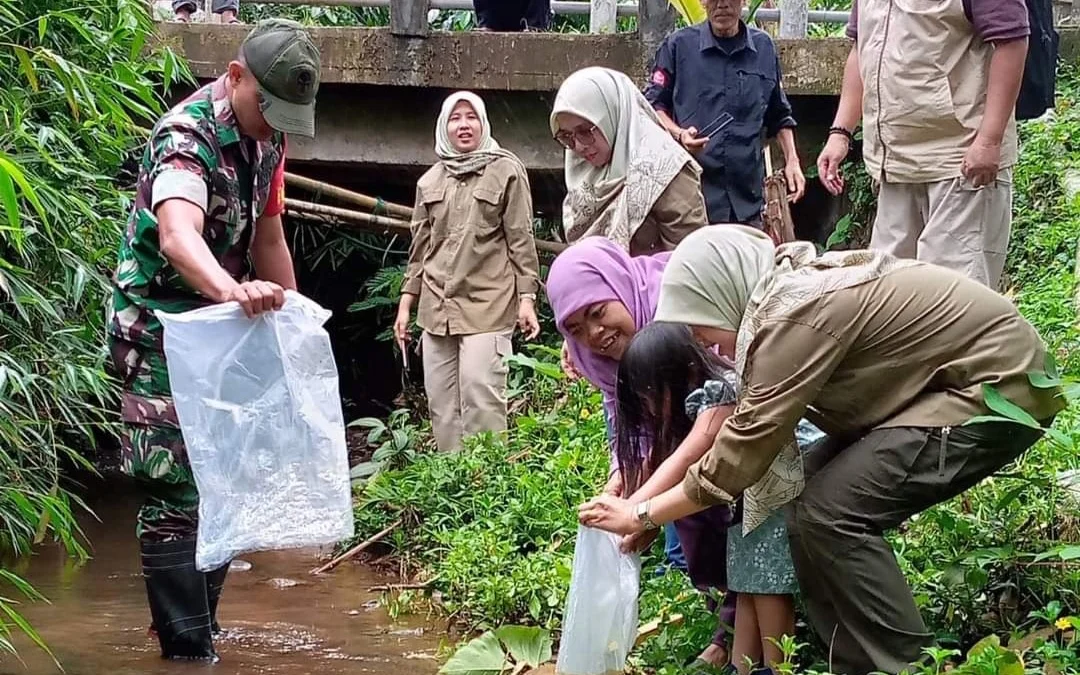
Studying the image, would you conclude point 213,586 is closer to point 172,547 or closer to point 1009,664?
point 172,547

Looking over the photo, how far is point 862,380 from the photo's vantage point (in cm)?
302

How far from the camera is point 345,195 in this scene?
26.5ft

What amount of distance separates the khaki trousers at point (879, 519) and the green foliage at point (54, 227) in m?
1.98

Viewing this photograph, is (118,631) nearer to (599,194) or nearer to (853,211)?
(599,194)

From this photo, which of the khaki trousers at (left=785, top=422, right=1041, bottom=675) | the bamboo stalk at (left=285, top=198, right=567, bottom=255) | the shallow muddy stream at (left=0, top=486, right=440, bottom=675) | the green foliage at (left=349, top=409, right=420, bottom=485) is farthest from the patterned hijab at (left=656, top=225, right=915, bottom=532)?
the bamboo stalk at (left=285, top=198, right=567, bottom=255)

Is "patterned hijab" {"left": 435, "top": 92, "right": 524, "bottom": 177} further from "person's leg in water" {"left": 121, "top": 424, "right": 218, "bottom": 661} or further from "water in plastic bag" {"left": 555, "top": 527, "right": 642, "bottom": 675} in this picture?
"water in plastic bag" {"left": 555, "top": 527, "right": 642, "bottom": 675}

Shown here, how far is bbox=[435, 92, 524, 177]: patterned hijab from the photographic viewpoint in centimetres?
620

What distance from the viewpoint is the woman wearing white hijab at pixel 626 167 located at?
168 inches

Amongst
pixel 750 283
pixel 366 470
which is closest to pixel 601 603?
pixel 750 283

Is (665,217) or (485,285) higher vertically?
(665,217)

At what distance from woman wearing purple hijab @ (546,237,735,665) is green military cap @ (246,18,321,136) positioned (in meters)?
0.83

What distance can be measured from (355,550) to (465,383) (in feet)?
3.12

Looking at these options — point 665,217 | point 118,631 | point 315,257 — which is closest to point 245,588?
point 118,631

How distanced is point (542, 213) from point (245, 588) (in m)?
4.13
